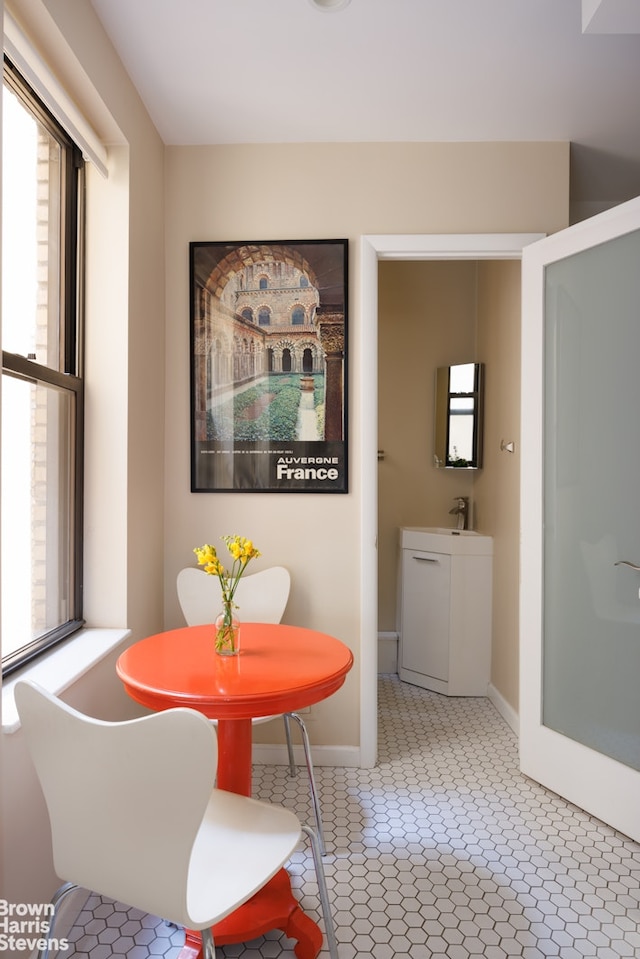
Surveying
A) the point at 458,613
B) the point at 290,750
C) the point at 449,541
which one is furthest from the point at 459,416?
the point at 290,750

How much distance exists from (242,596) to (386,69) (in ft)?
6.75

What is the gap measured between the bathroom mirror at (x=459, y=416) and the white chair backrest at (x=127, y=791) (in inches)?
121

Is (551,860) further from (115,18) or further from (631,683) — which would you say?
(115,18)

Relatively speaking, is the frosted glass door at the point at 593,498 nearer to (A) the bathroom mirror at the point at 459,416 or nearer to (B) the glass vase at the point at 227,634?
(A) the bathroom mirror at the point at 459,416

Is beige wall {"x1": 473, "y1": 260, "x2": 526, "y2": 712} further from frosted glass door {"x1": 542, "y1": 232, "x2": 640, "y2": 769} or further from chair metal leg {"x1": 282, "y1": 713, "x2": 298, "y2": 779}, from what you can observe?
chair metal leg {"x1": 282, "y1": 713, "x2": 298, "y2": 779}

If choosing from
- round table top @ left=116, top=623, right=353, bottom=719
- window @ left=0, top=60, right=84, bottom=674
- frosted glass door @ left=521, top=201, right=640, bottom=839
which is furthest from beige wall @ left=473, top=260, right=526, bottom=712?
window @ left=0, top=60, right=84, bottom=674

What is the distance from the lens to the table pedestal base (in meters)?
1.69

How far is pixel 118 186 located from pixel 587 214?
2615 mm

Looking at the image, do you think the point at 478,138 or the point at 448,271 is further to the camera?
the point at 448,271

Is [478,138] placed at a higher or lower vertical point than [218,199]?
higher

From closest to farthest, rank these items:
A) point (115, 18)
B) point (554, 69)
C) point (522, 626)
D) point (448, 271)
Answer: point (115, 18) → point (554, 69) → point (522, 626) → point (448, 271)

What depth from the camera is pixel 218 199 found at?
2.85 m

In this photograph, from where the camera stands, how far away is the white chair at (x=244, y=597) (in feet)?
8.79

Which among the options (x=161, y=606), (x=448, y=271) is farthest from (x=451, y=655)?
(x=448, y=271)
